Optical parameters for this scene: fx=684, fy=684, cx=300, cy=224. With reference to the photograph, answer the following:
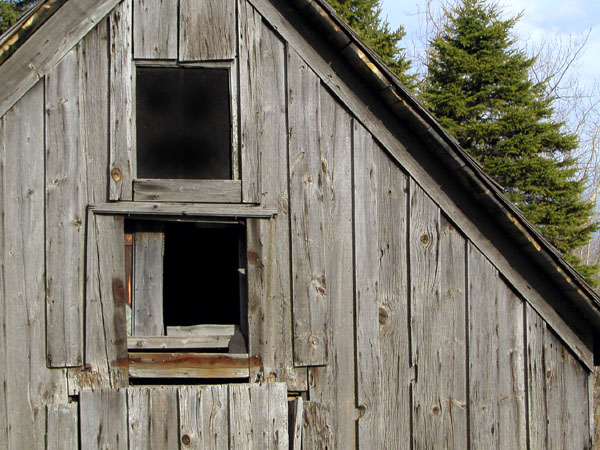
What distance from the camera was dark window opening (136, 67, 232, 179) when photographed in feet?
18.7

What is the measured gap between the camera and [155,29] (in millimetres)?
5695

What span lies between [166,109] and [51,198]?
118cm

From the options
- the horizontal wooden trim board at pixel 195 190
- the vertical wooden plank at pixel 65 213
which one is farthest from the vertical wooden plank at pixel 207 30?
the horizontal wooden trim board at pixel 195 190

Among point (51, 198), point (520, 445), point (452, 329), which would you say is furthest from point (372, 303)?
point (51, 198)

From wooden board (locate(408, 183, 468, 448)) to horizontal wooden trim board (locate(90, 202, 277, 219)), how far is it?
1281 mm

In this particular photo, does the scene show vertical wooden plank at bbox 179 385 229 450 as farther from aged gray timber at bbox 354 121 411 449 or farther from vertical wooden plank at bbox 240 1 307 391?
aged gray timber at bbox 354 121 411 449

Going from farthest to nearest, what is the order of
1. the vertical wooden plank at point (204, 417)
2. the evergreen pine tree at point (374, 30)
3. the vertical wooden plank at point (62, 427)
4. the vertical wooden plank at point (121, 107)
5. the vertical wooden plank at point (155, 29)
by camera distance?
the evergreen pine tree at point (374, 30)
the vertical wooden plank at point (155, 29)
the vertical wooden plank at point (121, 107)
the vertical wooden plank at point (204, 417)
the vertical wooden plank at point (62, 427)

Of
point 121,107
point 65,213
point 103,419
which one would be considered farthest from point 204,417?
point 121,107

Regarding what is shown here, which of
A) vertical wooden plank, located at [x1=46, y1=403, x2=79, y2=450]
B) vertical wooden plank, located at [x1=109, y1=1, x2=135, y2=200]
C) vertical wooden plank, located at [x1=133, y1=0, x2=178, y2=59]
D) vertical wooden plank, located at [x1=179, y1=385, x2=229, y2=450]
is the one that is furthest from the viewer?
vertical wooden plank, located at [x1=133, y1=0, x2=178, y2=59]

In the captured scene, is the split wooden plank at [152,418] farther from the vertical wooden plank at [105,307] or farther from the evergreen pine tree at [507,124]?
the evergreen pine tree at [507,124]

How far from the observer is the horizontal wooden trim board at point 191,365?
17.9 feet

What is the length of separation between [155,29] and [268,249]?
2.06m

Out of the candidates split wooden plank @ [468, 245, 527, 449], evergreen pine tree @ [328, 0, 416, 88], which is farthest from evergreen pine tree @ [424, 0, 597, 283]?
split wooden plank @ [468, 245, 527, 449]

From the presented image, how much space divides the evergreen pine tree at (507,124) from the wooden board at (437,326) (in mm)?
16260
